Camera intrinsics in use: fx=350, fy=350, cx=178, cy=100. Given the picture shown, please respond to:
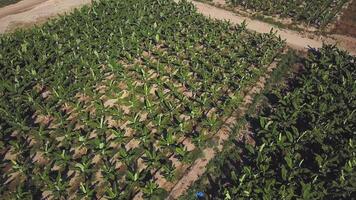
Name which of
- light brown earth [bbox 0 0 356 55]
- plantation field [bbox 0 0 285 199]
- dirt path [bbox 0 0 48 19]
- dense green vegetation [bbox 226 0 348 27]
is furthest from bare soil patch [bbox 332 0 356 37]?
dirt path [bbox 0 0 48 19]

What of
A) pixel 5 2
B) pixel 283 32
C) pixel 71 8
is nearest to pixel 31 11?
pixel 71 8

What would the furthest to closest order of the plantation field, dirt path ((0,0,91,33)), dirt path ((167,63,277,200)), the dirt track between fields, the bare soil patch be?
dirt path ((0,0,91,33))
the bare soil patch
the dirt track between fields
the plantation field
dirt path ((167,63,277,200))

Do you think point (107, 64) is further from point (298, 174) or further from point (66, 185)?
point (298, 174)

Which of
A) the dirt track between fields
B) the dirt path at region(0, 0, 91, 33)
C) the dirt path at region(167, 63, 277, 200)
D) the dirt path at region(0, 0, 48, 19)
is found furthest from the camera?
the dirt path at region(0, 0, 48, 19)

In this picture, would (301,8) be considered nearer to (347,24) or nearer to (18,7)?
(347,24)

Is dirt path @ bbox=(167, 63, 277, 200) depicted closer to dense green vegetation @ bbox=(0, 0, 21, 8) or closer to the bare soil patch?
the bare soil patch

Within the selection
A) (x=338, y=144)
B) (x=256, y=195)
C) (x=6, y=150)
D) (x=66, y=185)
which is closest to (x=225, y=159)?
(x=256, y=195)

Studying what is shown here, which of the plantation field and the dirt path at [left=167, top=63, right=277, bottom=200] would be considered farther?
the plantation field
